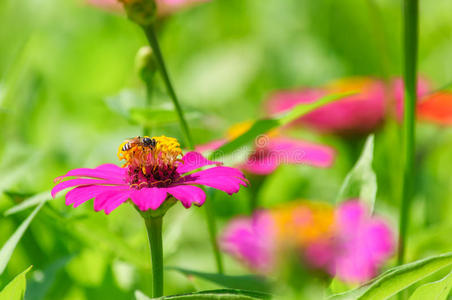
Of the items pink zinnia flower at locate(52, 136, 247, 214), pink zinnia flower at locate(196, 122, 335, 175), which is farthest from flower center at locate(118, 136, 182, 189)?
pink zinnia flower at locate(196, 122, 335, 175)

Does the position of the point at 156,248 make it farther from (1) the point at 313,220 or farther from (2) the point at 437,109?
(2) the point at 437,109

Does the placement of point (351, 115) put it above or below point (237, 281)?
above

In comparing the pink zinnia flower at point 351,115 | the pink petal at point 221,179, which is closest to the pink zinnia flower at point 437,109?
the pink zinnia flower at point 351,115

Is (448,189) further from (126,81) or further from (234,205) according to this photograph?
(126,81)

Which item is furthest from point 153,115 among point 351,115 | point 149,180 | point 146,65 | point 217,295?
point 351,115

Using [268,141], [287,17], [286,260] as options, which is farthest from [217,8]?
[286,260]

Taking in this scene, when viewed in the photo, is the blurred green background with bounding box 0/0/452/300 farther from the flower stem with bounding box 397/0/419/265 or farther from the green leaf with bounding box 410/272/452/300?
the green leaf with bounding box 410/272/452/300
